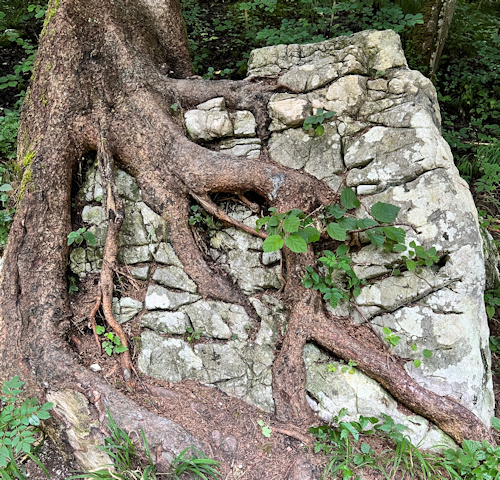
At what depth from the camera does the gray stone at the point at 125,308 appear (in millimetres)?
3049

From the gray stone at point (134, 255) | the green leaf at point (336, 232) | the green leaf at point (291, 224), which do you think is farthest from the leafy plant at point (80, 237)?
the green leaf at point (336, 232)

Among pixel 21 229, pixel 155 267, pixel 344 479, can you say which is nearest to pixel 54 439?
pixel 155 267

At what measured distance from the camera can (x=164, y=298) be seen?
311cm

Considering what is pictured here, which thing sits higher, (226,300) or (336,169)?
(336,169)

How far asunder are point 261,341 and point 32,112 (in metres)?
2.90

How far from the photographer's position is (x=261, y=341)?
3025 mm

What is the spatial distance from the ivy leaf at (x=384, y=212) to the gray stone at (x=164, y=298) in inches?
60.2

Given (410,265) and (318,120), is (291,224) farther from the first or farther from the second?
(318,120)

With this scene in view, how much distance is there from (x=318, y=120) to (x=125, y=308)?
2.27 meters

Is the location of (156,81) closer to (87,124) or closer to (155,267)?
(87,124)

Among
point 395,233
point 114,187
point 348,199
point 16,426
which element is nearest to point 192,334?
point 16,426

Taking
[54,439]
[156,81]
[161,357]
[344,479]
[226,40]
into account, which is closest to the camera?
[344,479]

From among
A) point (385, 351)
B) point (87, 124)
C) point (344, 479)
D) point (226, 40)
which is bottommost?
point (344, 479)

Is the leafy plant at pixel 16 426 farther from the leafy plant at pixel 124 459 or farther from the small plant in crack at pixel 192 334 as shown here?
the small plant in crack at pixel 192 334
